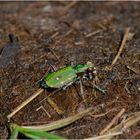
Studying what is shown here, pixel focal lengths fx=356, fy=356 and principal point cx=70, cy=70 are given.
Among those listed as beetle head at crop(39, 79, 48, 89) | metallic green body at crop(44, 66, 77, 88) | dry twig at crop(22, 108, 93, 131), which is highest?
metallic green body at crop(44, 66, 77, 88)

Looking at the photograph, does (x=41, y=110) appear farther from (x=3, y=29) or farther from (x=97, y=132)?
(x=3, y=29)

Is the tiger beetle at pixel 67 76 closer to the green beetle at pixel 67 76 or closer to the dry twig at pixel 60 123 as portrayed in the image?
the green beetle at pixel 67 76

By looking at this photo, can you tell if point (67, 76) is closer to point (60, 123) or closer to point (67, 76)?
point (67, 76)

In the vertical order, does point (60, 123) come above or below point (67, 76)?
below

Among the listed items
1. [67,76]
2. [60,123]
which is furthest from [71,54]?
[60,123]

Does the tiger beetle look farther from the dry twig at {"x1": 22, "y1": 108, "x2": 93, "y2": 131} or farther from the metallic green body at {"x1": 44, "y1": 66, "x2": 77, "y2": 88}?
the dry twig at {"x1": 22, "y1": 108, "x2": 93, "y2": 131}

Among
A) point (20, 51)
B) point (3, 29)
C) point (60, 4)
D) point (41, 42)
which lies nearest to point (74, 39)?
point (41, 42)

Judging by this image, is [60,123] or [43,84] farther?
[43,84]

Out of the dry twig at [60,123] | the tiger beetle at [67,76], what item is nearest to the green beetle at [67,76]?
the tiger beetle at [67,76]

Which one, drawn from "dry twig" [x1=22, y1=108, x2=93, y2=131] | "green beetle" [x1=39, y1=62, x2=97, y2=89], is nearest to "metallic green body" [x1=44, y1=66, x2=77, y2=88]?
"green beetle" [x1=39, y1=62, x2=97, y2=89]
